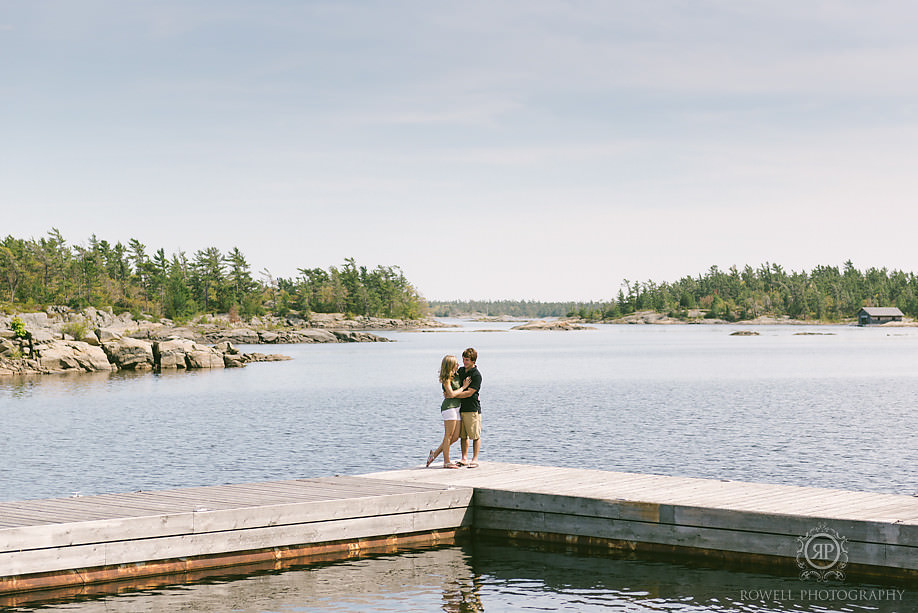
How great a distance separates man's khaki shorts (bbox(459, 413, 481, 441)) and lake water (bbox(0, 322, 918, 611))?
3.08 metres

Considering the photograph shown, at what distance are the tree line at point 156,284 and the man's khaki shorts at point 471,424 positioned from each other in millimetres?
93664

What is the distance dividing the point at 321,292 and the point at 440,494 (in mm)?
174911

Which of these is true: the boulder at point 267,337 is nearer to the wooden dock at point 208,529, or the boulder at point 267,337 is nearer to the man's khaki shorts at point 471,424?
the man's khaki shorts at point 471,424

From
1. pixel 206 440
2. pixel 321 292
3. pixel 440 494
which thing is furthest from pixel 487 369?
pixel 321 292

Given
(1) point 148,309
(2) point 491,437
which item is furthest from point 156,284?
(2) point 491,437

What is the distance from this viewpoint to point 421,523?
49.5 ft

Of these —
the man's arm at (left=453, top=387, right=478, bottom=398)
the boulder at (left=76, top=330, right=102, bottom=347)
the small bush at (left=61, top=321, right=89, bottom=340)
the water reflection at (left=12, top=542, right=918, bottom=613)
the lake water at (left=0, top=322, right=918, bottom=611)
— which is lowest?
the lake water at (left=0, top=322, right=918, bottom=611)

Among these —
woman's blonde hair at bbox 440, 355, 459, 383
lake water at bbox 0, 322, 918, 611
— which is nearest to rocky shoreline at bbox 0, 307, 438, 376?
lake water at bbox 0, 322, 918, 611

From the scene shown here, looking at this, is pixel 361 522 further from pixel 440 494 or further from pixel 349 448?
pixel 349 448

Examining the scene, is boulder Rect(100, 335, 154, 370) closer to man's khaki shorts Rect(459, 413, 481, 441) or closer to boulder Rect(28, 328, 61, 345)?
boulder Rect(28, 328, 61, 345)

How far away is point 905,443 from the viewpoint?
30.3 m

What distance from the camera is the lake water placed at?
43.1 ft

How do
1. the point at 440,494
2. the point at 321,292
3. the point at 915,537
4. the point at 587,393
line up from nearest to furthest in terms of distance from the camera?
the point at 915,537
the point at 440,494
the point at 587,393
the point at 321,292

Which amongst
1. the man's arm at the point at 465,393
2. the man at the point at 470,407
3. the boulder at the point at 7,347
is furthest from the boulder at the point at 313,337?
the man's arm at the point at 465,393
